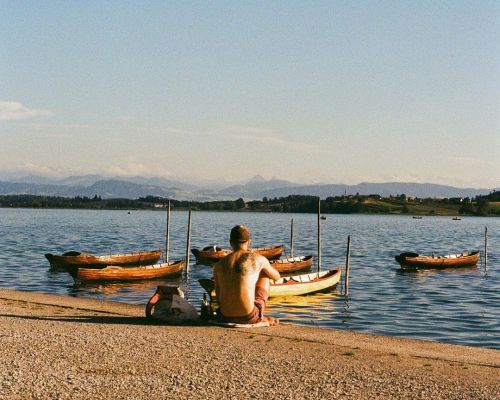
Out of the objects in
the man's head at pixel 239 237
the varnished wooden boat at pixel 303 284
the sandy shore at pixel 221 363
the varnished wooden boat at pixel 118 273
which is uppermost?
the man's head at pixel 239 237

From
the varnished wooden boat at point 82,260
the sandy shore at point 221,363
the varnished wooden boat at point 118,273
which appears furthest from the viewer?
the varnished wooden boat at point 82,260

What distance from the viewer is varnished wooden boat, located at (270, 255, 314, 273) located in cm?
4784

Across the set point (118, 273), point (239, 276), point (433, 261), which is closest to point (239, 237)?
point (239, 276)

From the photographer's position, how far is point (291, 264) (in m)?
48.8

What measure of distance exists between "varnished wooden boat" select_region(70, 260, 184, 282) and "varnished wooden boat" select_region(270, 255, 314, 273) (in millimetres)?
8486

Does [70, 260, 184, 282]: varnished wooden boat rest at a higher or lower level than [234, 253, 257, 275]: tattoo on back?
lower

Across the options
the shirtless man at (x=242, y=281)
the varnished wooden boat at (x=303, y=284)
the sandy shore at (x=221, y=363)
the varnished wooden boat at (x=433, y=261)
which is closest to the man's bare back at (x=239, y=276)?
the shirtless man at (x=242, y=281)

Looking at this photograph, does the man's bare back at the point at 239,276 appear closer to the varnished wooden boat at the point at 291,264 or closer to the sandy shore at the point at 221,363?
the sandy shore at the point at 221,363

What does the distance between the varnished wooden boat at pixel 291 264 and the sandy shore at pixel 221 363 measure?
3059 cm

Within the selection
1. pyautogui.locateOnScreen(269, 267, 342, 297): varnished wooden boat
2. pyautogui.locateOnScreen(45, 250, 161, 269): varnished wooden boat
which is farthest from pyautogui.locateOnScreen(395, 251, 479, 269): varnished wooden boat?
pyautogui.locateOnScreen(45, 250, 161, 269): varnished wooden boat

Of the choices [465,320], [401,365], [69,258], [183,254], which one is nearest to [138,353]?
[401,365]

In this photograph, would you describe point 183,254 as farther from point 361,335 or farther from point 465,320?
point 361,335

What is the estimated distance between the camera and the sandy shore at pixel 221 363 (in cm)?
1060

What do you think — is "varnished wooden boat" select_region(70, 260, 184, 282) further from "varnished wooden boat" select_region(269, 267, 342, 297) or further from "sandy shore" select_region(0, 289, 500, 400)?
"sandy shore" select_region(0, 289, 500, 400)
